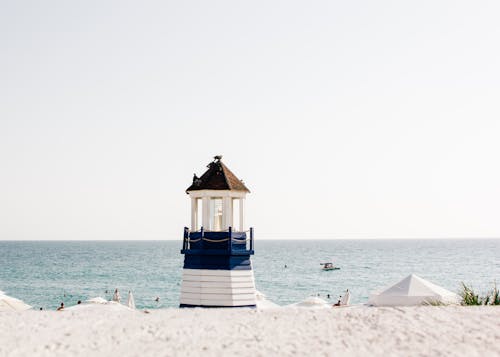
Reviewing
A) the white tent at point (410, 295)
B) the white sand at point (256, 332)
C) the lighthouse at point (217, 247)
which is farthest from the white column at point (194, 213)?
the white sand at point (256, 332)

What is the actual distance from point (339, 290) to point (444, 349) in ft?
242

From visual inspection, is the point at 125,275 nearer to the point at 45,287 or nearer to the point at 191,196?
the point at 45,287

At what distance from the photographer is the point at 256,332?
10625 mm

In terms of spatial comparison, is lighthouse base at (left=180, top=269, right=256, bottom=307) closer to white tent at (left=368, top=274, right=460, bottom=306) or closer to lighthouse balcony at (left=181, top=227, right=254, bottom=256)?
lighthouse balcony at (left=181, top=227, right=254, bottom=256)

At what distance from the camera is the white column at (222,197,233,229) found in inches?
918

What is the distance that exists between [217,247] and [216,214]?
1776mm

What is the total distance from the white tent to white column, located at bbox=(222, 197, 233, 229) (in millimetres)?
7063

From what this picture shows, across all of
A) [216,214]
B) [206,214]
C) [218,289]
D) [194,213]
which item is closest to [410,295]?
[218,289]

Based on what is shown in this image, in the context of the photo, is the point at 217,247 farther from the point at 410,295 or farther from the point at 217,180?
the point at 410,295

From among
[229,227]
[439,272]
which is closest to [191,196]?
[229,227]

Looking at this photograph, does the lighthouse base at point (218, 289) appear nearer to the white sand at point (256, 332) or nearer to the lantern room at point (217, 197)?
the lantern room at point (217, 197)

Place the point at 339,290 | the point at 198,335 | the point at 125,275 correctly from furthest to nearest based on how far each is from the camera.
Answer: the point at 125,275
the point at 339,290
the point at 198,335

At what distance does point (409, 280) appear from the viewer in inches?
953

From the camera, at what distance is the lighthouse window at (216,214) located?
77.3 feet
